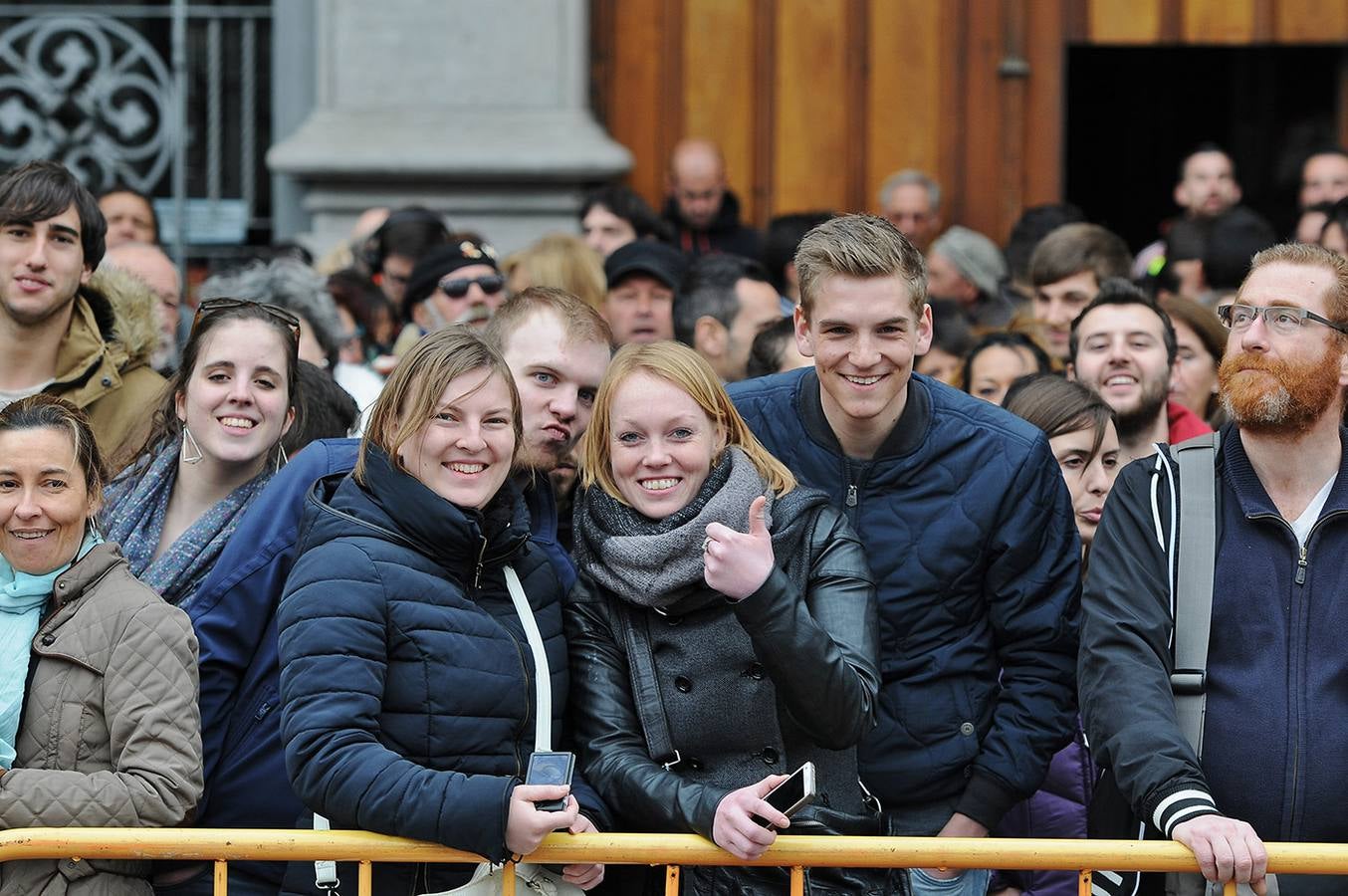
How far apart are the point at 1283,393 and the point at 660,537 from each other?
50.5 inches

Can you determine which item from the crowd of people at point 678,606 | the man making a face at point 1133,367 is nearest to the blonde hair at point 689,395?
the crowd of people at point 678,606

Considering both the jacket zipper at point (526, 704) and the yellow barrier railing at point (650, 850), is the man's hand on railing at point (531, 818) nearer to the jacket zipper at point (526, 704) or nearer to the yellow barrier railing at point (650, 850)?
the yellow barrier railing at point (650, 850)

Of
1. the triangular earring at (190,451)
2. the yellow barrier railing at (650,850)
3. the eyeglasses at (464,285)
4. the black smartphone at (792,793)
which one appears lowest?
the yellow barrier railing at (650,850)

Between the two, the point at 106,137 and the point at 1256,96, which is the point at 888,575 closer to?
the point at 106,137

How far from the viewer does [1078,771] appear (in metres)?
4.21

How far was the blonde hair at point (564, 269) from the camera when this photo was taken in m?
6.18

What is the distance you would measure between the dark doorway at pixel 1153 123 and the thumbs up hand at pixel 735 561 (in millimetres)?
8640

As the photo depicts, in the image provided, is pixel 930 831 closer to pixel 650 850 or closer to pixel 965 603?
pixel 965 603

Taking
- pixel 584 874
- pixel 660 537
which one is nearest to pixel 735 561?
pixel 660 537

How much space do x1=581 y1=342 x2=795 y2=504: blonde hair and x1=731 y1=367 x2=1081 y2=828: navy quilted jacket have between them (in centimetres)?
29

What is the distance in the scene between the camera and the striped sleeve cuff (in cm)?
328

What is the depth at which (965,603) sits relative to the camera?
12.8ft

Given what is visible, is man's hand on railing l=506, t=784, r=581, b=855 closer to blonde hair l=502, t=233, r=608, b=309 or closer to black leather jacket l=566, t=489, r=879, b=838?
black leather jacket l=566, t=489, r=879, b=838

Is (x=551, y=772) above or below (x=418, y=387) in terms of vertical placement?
below
